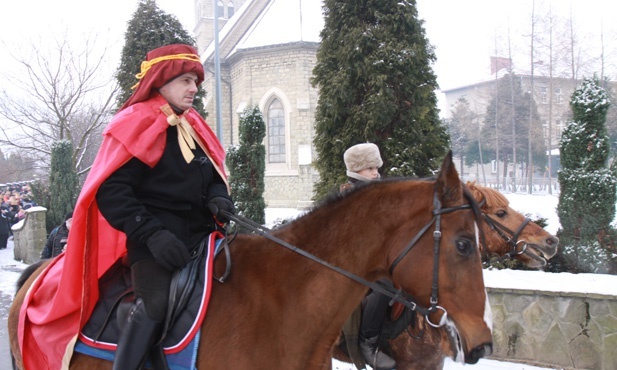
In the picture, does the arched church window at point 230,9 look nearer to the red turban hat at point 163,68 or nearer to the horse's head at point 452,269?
the red turban hat at point 163,68

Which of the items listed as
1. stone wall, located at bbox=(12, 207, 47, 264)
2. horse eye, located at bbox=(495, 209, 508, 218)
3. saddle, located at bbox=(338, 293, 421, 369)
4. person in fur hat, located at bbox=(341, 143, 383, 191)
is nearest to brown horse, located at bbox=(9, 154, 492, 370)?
saddle, located at bbox=(338, 293, 421, 369)

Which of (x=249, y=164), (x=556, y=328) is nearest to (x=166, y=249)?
(x=556, y=328)

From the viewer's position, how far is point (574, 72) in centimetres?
2439

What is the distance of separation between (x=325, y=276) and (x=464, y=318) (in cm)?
67

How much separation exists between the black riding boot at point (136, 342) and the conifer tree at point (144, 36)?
10172 millimetres

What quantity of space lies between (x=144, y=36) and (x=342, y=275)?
1097 centimetres

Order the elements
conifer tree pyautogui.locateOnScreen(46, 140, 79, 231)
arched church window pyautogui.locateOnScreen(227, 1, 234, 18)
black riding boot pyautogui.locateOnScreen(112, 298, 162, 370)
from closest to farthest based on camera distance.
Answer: black riding boot pyautogui.locateOnScreen(112, 298, 162, 370)
conifer tree pyautogui.locateOnScreen(46, 140, 79, 231)
arched church window pyautogui.locateOnScreen(227, 1, 234, 18)

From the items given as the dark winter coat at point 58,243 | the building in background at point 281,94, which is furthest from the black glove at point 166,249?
the building in background at point 281,94

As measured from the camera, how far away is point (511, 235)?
4426 mm

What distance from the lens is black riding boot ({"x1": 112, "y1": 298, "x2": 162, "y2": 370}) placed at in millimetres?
2252

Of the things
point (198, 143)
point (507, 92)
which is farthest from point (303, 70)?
point (198, 143)

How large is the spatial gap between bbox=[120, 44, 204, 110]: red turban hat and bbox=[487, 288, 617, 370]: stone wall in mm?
4871

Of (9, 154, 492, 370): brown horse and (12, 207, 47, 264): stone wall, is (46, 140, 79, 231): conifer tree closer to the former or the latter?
(12, 207, 47, 264): stone wall

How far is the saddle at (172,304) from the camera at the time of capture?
2297 mm
